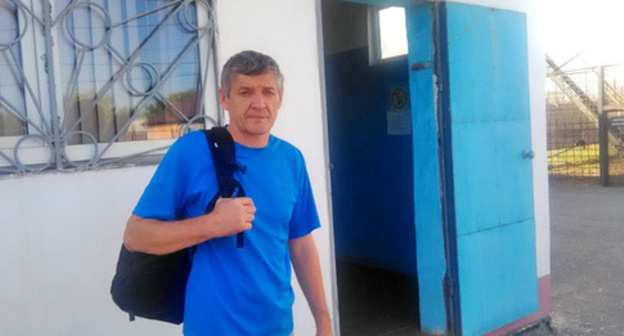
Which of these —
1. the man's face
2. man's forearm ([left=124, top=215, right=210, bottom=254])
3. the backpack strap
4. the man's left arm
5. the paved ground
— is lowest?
the paved ground

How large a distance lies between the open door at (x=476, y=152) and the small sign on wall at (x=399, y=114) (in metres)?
A: 1.20

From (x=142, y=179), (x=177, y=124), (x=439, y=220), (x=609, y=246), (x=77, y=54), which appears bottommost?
(x=609, y=246)

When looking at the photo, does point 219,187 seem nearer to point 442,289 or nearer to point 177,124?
point 177,124

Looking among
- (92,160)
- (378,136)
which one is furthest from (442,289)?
(92,160)

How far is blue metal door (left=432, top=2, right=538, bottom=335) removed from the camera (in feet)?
13.4

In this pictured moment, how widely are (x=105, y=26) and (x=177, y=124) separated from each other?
0.59 meters

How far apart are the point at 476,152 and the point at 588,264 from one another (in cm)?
343

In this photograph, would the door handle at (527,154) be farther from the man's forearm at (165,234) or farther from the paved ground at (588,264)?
the man's forearm at (165,234)

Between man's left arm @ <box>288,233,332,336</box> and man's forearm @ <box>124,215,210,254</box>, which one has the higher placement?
man's forearm @ <box>124,215,210,254</box>

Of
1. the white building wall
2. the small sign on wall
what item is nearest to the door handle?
the small sign on wall

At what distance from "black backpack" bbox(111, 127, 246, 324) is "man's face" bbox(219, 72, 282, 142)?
0.07 metres

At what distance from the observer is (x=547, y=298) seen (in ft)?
15.8

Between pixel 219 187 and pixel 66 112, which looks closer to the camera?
pixel 219 187

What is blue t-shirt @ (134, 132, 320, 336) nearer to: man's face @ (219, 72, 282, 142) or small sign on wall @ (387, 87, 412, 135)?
man's face @ (219, 72, 282, 142)
